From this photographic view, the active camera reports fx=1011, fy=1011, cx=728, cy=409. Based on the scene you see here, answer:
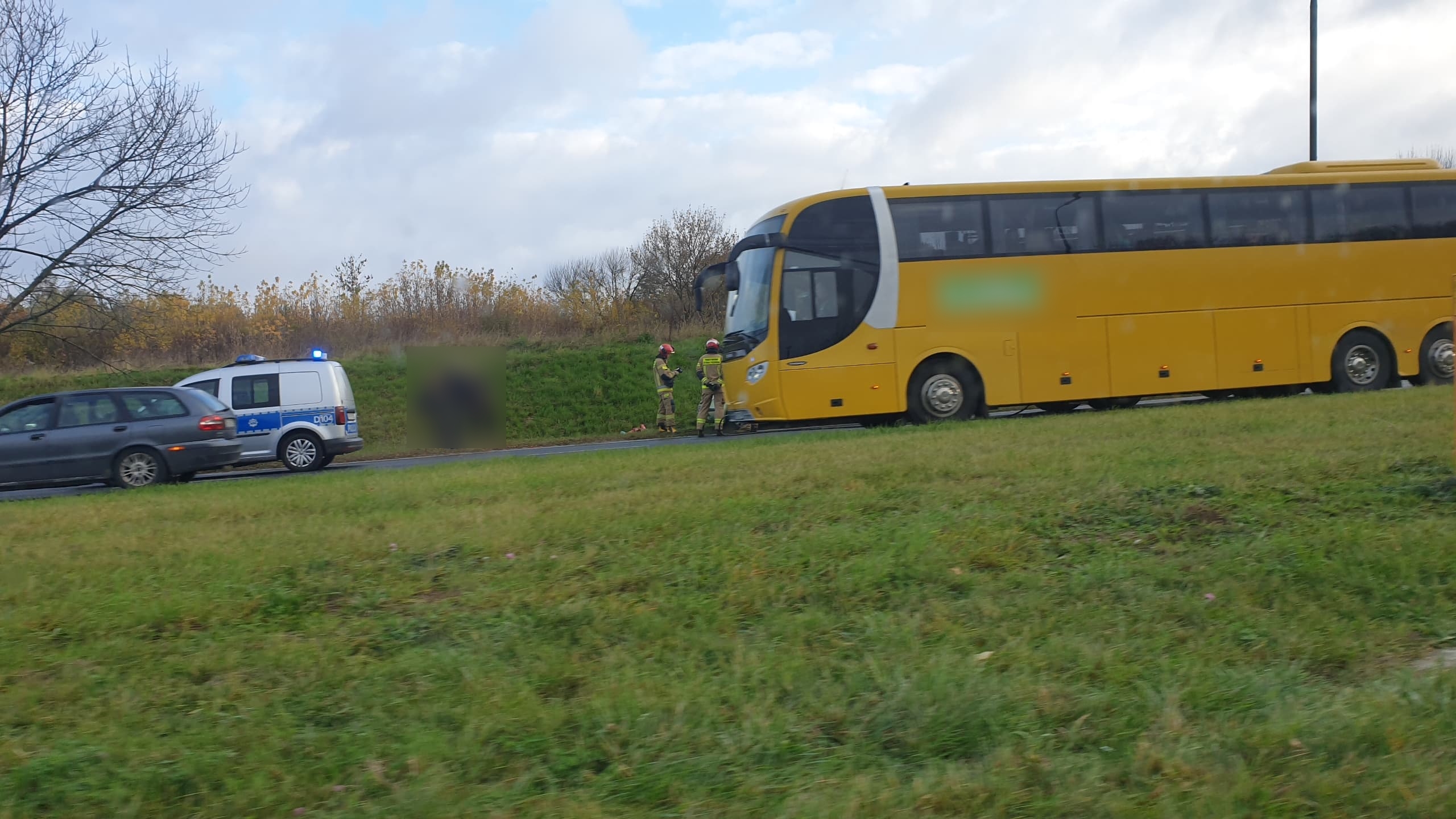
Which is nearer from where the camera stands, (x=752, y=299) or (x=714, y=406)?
(x=752, y=299)

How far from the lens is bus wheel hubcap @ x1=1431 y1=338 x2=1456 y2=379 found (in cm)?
1709

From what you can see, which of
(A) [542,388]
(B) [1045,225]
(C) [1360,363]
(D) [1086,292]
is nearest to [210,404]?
(B) [1045,225]

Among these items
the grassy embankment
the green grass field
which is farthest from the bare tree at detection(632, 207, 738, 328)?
the green grass field

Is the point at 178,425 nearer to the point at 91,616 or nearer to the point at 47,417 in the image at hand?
the point at 47,417

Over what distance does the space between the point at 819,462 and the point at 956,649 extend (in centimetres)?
531

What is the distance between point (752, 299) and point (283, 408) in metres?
8.12

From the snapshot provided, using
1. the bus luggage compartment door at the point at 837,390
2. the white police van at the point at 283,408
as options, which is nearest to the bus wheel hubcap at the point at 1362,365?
the bus luggage compartment door at the point at 837,390

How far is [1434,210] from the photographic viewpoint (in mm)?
17203

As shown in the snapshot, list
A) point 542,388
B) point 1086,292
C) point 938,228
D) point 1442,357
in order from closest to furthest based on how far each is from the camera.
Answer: point 938,228, point 1086,292, point 1442,357, point 542,388

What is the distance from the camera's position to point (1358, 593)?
187 inches

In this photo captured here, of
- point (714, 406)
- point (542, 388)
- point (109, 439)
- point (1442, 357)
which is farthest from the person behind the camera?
point (542, 388)

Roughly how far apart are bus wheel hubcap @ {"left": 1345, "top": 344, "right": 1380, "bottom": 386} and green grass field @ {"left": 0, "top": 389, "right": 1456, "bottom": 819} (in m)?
10.3

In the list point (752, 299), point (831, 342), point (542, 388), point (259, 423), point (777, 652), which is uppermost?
point (752, 299)

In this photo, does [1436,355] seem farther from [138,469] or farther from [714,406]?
[138,469]
